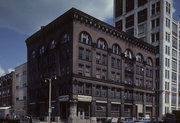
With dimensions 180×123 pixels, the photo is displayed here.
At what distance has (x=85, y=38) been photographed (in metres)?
48.8

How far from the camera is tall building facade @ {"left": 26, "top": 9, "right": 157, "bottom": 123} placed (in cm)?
4619

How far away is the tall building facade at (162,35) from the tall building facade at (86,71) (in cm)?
829

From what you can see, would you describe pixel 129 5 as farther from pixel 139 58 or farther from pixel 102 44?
pixel 102 44

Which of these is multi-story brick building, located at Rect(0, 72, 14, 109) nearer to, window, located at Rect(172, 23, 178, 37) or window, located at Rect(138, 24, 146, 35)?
window, located at Rect(138, 24, 146, 35)

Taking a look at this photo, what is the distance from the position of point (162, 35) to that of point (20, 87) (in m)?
49.7

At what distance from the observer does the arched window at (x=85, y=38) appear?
48.0 m

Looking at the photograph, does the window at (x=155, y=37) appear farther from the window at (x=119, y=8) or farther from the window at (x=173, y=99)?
the window at (x=173, y=99)

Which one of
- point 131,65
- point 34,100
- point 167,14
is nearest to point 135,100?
point 131,65

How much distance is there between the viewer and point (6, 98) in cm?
8719

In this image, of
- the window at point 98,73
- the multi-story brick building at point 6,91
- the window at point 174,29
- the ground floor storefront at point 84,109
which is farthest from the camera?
the multi-story brick building at point 6,91

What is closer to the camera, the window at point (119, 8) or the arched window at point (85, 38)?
the arched window at point (85, 38)

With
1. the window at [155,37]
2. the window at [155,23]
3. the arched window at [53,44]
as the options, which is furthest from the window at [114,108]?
the window at [155,23]

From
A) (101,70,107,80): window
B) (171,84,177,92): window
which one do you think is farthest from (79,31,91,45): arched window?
(171,84,177,92): window

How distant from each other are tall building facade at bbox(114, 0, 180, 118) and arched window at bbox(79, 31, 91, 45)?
32.1m
